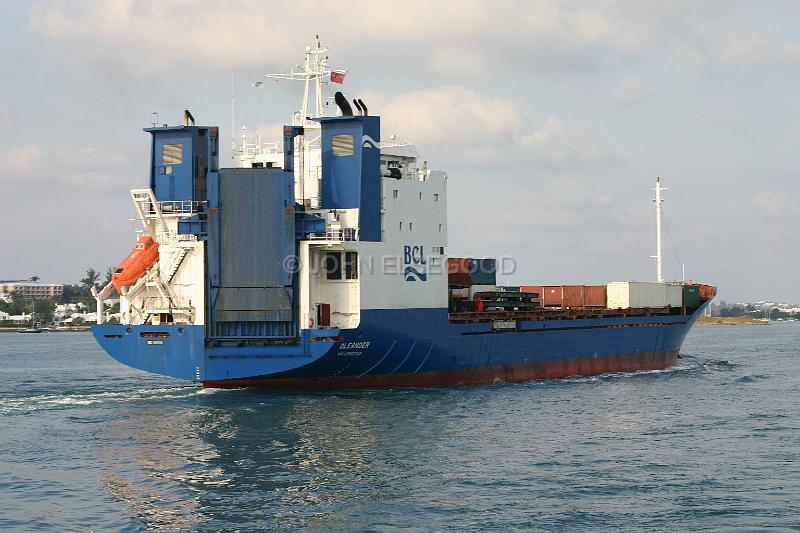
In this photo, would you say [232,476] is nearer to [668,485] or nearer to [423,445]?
[423,445]

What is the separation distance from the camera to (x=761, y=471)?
23.6 m

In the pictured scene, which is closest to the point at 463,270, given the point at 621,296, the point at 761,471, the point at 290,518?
the point at 621,296

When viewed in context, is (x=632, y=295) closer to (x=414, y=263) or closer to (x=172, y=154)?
(x=414, y=263)

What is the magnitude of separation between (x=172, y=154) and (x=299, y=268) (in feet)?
20.8

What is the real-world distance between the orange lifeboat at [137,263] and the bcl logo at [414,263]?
892cm

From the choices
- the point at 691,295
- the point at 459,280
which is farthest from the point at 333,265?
the point at 691,295

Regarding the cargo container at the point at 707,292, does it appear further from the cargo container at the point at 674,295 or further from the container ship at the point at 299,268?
the container ship at the point at 299,268

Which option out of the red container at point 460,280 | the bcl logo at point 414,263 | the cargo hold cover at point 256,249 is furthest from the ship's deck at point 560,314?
the cargo hold cover at point 256,249

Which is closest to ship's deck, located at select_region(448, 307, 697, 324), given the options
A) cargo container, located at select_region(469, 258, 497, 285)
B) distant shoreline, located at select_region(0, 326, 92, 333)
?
cargo container, located at select_region(469, 258, 497, 285)

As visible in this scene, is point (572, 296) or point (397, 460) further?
point (572, 296)

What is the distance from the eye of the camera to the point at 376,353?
3588 cm

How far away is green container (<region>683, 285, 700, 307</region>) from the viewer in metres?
55.8

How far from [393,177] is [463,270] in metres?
8.17

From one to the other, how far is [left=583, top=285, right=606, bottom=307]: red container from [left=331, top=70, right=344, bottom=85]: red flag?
18.9 m
